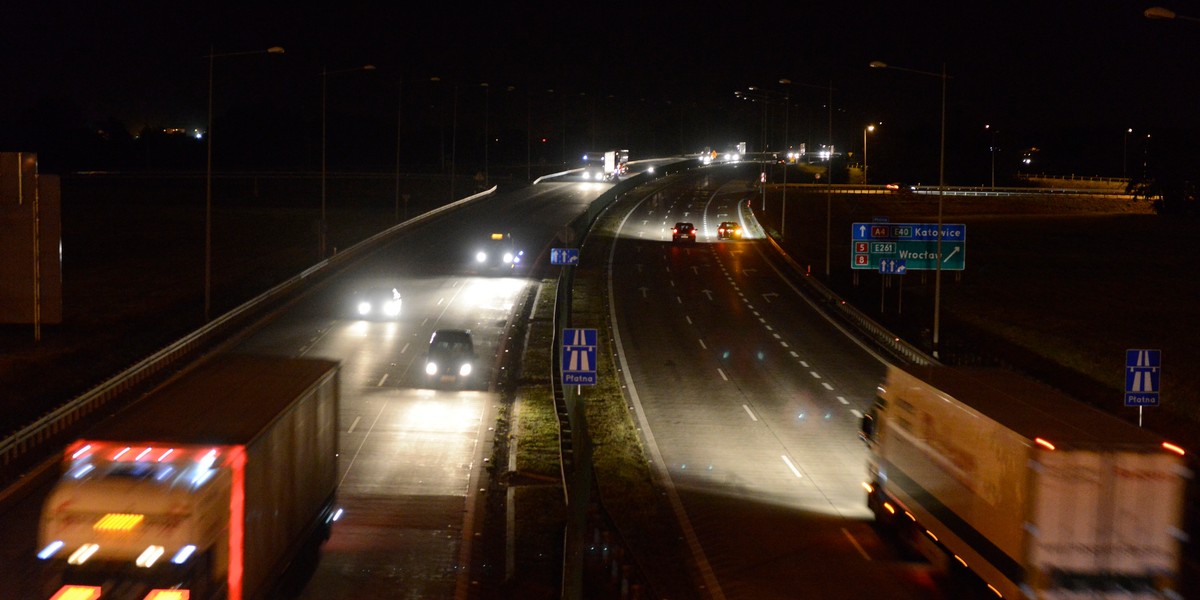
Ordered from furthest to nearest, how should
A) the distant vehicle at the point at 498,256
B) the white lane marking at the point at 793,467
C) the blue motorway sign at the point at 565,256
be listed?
the distant vehicle at the point at 498,256
the blue motorway sign at the point at 565,256
the white lane marking at the point at 793,467

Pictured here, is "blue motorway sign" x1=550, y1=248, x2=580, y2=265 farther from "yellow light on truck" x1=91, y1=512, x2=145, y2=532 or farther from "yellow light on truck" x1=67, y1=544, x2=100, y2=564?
"yellow light on truck" x1=67, y1=544, x2=100, y2=564

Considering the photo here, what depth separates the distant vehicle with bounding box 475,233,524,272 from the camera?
62406 millimetres

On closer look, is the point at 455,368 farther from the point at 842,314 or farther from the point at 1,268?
the point at 842,314

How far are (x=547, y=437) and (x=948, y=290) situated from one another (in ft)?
126

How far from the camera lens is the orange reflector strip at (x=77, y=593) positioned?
40.2 ft

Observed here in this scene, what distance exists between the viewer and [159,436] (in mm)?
13344

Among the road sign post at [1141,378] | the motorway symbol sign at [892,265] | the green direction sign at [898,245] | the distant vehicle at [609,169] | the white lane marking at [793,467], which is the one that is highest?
the distant vehicle at [609,169]

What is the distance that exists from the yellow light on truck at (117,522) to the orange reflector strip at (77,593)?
0.65 meters

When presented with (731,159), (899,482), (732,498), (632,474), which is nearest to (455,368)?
(632,474)

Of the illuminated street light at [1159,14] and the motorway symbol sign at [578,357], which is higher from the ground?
the illuminated street light at [1159,14]

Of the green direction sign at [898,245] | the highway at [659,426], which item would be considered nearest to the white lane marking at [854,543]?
the highway at [659,426]

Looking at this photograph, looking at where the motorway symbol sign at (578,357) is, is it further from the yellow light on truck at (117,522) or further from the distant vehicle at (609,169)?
the distant vehicle at (609,169)

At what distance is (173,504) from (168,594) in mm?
981

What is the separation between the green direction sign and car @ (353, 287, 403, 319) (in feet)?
65.5
